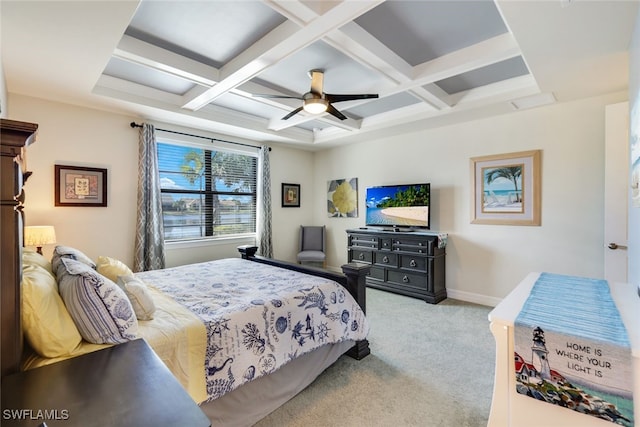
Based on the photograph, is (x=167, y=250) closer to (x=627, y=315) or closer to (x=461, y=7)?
(x=461, y=7)

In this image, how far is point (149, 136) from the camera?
12.6 ft

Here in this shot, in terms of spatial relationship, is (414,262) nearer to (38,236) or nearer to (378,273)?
(378,273)

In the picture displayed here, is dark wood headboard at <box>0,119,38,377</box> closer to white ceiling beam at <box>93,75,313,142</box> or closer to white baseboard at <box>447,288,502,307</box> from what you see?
white ceiling beam at <box>93,75,313,142</box>

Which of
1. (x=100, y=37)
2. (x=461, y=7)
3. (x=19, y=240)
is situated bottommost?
(x=19, y=240)

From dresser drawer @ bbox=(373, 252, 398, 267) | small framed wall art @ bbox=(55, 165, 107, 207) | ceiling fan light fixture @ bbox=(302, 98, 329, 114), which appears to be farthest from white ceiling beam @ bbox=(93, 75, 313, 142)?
dresser drawer @ bbox=(373, 252, 398, 267)

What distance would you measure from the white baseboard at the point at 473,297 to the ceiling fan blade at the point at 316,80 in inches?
130

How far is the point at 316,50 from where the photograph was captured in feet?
8.48

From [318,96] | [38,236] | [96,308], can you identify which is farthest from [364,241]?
[38,236]

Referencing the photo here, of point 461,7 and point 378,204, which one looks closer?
point 461,7

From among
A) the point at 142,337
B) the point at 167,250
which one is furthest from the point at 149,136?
the point at 142,337

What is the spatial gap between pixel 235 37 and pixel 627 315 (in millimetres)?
2995

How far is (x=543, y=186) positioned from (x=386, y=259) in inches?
85.4

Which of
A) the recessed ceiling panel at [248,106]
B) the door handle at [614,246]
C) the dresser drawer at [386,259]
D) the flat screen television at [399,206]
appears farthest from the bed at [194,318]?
the door handle at [614,246]

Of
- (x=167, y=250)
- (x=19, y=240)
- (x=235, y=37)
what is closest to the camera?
(x=19, y=240)
